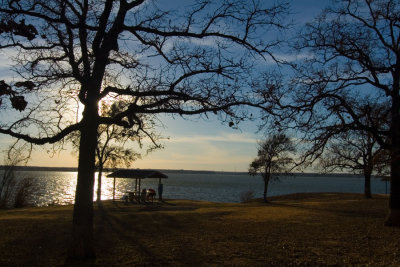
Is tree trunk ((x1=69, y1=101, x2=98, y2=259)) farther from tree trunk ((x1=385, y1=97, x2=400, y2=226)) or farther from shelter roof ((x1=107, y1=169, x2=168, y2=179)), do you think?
shelter roof ((x1=107, y1=169, x2=168, y2=179))

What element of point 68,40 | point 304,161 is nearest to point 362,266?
point 304,161

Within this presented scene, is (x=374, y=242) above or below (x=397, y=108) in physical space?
below

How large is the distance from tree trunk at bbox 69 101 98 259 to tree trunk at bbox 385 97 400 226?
11.2m

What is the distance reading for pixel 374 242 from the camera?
495 inches

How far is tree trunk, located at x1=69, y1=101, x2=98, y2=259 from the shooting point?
9.45 meters

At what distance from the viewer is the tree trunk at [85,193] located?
372 inches

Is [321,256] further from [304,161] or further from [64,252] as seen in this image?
[64,252]

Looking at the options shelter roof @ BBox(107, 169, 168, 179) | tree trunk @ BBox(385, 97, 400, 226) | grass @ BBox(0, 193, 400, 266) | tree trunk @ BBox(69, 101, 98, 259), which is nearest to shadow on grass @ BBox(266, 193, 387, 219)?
grass @ BBox(0, 193, 400, 266)

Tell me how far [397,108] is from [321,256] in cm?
788

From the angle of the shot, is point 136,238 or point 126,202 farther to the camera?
point 126,202

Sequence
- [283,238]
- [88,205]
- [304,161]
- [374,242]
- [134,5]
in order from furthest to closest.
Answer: [304,161]
[283,238]
[374,242]
[134,5]
[88,205]

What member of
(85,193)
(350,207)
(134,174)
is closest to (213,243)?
(85,193)

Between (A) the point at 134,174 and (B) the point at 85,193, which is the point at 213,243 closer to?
(B) the point at 85,193

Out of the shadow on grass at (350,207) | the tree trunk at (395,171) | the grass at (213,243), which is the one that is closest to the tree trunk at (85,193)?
the grass at (213,243)
